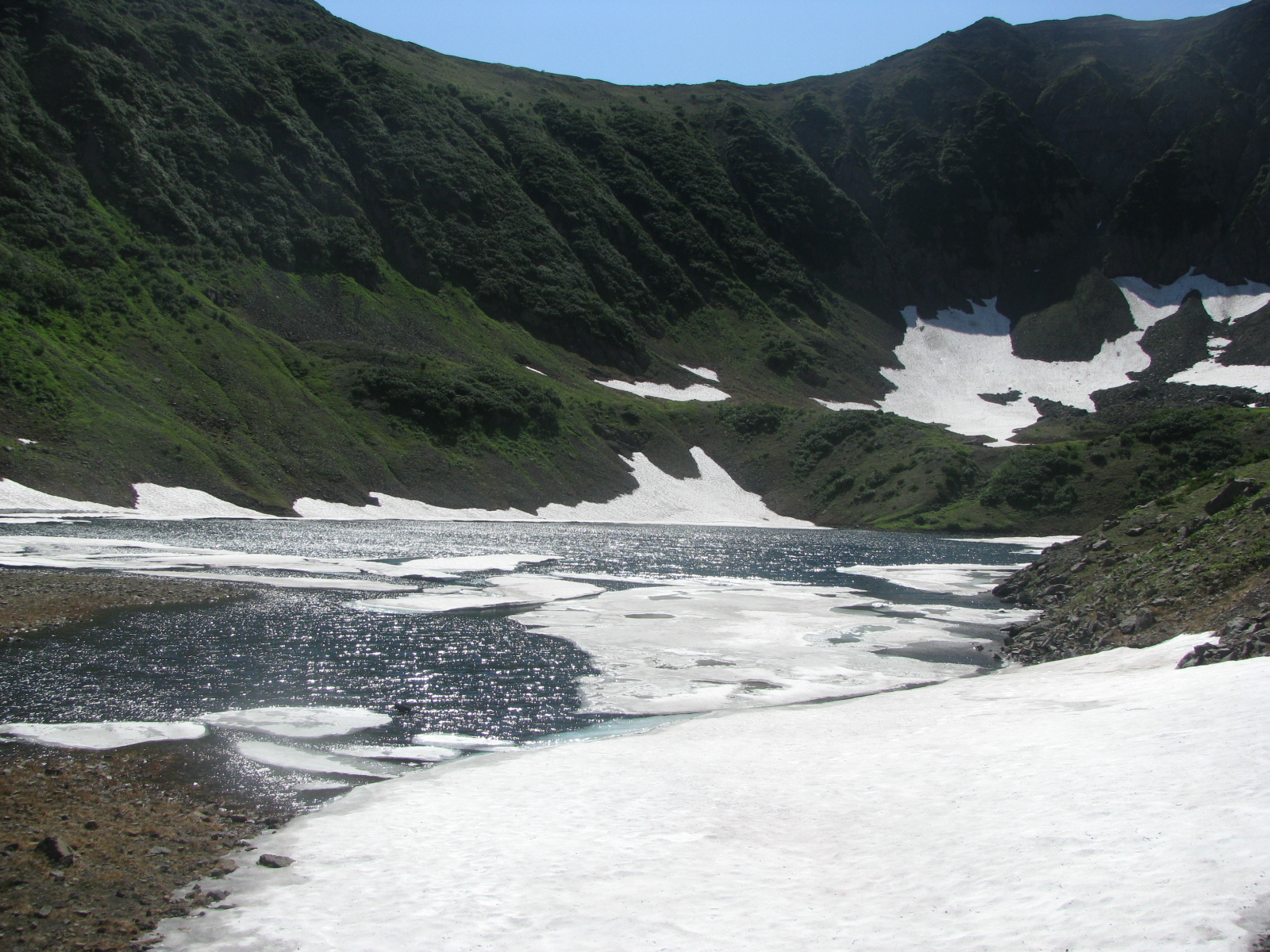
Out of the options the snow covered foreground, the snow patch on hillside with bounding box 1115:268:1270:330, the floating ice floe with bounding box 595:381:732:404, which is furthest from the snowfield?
the snow covered foreground

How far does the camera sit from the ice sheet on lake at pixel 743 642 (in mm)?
22859

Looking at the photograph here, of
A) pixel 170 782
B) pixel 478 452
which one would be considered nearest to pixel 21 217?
pixel 478 452

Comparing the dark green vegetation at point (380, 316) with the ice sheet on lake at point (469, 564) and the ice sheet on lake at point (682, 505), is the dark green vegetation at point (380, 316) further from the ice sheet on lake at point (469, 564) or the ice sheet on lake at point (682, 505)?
→ the ice sheet on lake at point (469, 564)

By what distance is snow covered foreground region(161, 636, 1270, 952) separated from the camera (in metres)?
8.75

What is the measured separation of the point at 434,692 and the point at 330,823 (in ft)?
30.8

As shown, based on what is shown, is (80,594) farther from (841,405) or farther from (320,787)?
(841,405)

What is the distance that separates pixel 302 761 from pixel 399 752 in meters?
1.76

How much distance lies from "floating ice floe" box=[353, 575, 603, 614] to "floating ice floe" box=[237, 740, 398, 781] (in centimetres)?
1730

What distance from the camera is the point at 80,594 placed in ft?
103

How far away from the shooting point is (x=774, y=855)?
432 inches

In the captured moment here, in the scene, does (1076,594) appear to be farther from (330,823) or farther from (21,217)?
(21,217)

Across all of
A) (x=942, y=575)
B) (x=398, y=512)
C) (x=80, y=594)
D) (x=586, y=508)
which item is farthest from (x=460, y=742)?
(x=586, y=508)

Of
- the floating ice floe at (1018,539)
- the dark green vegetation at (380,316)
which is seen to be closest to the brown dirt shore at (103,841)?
the dark green vegetation at (380,316)

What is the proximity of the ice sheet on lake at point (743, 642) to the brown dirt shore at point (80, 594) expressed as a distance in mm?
12830
